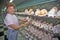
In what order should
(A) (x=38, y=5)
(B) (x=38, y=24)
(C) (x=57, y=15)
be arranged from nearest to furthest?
(C) (x=57, y=15) < (A) (x=38, y=5) < (B) (x=38, y=24)

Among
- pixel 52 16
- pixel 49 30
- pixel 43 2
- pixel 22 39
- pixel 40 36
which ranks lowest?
pixel 22 39

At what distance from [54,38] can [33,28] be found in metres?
1.43

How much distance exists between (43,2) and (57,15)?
637mm

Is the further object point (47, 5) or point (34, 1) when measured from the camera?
point (34, 1)

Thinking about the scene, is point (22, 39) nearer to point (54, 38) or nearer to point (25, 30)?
point (25, 30)

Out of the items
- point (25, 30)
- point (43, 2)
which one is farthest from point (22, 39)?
point (43, 2)

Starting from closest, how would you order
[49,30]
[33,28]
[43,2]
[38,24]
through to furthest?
[49,30] < [43,2] < [38,24] < [33,28]

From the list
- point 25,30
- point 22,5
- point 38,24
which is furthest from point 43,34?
point 25,30

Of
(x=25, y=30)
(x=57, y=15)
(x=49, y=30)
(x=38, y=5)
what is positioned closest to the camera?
(x=57, y=15)

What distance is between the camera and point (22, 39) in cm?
525

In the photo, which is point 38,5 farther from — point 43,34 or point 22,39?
point 22,39

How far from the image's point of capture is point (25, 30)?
16.5ft

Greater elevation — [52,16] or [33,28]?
[52,16]

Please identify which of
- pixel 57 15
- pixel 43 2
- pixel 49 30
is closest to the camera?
pixel 57 15
